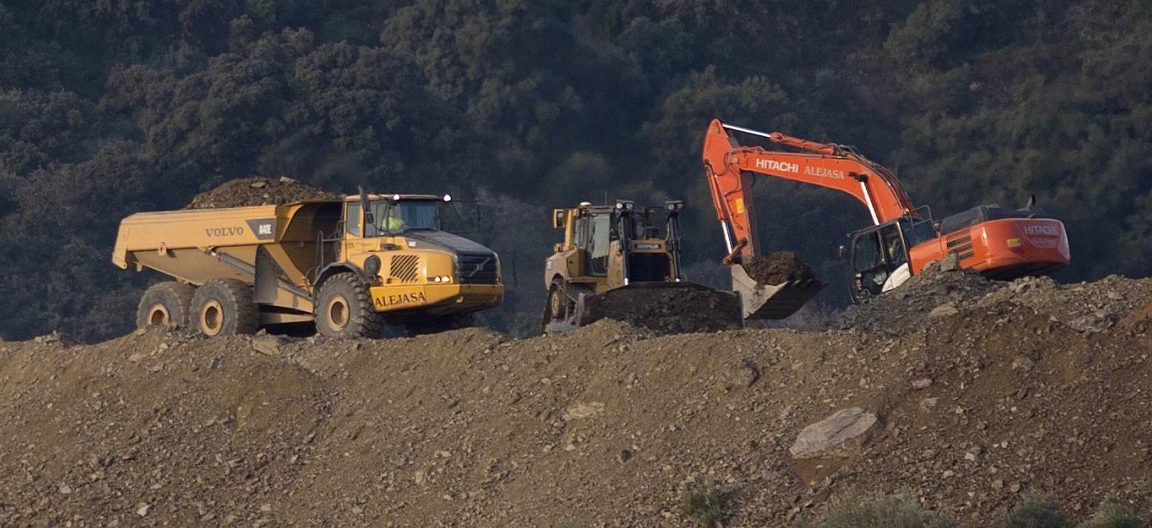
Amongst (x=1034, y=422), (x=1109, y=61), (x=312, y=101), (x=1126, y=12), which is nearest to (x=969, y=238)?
(x=1034, y=422)

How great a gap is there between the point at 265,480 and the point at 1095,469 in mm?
7079

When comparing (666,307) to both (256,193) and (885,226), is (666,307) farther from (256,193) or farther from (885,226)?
(885,226)

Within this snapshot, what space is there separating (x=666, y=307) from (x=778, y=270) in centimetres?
448

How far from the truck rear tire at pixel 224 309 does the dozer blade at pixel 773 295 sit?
22.1 feet

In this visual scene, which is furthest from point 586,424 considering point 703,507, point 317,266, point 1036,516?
point 317,266

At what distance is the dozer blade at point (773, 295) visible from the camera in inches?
1025

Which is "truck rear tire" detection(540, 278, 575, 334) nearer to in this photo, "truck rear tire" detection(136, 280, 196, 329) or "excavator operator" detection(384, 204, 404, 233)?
"excavator operator" detection(384, 204, 404, 233)

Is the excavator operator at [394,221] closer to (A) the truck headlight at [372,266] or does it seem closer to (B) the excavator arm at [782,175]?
(A) the truck headlight at [372,266]

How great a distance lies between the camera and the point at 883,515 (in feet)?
42.1

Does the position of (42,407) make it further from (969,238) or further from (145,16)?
(145,16)

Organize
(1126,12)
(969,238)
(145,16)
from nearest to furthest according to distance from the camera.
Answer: (969,238) → (145,16) → (1126,12)

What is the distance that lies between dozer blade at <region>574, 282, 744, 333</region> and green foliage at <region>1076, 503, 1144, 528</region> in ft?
30.3

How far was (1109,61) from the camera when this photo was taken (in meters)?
56.6

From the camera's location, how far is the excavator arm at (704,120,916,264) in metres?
28.4
